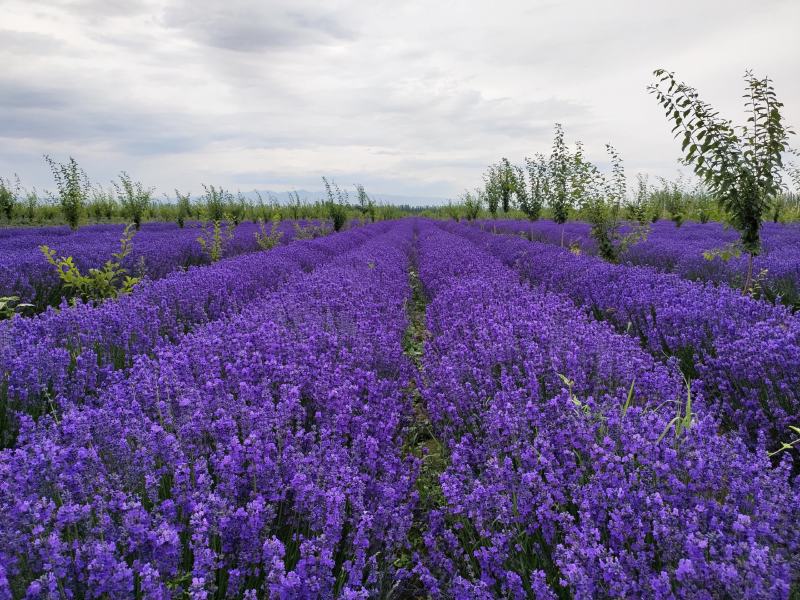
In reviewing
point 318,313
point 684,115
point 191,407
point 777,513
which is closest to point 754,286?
point 684,115

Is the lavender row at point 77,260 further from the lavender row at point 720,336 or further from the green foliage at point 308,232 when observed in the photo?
the lavender row at point 720,336

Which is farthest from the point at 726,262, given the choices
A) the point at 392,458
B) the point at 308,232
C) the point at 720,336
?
the point at 308,232

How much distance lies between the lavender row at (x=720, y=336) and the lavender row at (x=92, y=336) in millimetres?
3699

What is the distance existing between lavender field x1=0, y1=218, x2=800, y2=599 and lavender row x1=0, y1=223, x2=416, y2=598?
0.04ft

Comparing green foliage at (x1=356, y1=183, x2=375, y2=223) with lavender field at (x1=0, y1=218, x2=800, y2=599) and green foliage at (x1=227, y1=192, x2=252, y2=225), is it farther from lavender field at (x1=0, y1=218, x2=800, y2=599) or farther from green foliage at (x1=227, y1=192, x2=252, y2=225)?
lavender field at (x1=0, y1=218, x2=800, y2=599)

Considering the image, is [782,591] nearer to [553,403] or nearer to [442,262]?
[553,403]

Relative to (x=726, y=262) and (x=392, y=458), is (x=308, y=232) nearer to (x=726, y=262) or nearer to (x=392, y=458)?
(x=726, y=262)

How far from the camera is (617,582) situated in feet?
4.36

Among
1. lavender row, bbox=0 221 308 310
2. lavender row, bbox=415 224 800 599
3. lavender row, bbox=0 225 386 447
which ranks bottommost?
lavender row, bbox=415 224 800 599

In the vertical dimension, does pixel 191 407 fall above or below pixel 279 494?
above

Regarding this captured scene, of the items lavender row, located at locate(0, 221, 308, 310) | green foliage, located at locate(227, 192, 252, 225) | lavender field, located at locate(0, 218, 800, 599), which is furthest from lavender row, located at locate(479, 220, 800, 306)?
green foliage, located at locate(227, 192, 252, 225)

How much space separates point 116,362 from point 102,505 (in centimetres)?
262

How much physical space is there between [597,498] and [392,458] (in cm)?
90

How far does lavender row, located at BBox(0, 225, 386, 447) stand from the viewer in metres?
2.95
